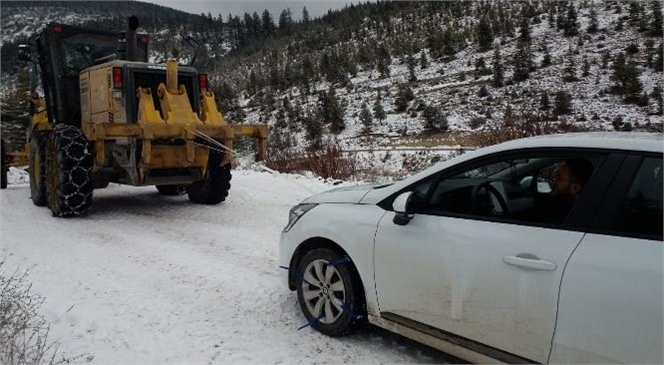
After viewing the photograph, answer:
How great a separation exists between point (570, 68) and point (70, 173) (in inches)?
1142

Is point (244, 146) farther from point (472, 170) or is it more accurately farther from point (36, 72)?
point (472, 170)

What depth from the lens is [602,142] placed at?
9.73 ft

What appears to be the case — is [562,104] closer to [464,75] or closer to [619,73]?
[619,73]

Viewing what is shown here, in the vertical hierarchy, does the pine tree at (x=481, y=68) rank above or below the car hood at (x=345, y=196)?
above

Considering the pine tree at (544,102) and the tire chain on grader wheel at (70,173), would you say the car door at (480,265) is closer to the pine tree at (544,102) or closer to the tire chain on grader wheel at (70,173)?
the tire chain on grader wheel at (70,173)

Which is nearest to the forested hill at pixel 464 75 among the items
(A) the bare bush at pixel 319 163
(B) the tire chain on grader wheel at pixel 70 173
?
(B) the tire chain on grader wheel at pixel 70 173

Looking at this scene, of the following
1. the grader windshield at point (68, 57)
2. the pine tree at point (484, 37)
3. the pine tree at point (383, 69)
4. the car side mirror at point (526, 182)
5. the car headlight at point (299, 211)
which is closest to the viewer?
the car side mirror at point (526, 182)

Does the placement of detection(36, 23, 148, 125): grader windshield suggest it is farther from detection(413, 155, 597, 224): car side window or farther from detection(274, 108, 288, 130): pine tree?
detection(274, 108, 288, 130): pine tree

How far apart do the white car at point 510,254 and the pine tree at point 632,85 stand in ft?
80.9

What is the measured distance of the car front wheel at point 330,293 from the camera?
12.7 ft

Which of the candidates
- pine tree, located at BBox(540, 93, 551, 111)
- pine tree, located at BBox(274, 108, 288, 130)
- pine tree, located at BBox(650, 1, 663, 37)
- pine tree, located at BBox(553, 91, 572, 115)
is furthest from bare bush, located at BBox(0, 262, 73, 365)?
pine tree, located at BBox(650, 1, 663, 37)

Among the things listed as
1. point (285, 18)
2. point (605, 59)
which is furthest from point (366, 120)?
point (285, 18)

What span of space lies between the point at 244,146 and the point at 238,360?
2406 cm

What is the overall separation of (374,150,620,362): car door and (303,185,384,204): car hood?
413mm
